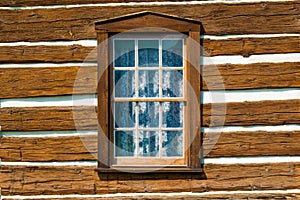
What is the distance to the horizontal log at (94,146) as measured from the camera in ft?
21.2

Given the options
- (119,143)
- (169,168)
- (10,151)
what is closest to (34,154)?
(10,151)

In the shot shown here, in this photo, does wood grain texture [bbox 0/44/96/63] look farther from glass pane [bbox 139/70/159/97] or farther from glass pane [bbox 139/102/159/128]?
glass pane [bbox 139/102/159/128]

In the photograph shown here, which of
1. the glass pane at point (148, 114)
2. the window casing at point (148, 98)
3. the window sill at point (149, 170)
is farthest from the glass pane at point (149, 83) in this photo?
the window sill at point (149, 170)

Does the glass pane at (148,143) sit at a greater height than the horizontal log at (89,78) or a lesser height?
lesser

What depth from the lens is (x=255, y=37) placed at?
21.3 ft

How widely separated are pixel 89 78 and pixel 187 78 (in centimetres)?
112

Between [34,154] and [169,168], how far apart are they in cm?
156

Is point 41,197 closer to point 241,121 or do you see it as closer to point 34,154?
point 34,154

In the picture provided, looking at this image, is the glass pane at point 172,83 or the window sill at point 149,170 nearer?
the window sill at point 149,170

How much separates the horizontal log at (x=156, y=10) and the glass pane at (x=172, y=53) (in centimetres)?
33

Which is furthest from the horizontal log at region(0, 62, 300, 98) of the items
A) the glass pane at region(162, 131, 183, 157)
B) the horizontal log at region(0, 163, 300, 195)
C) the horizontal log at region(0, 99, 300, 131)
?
the horizontal log at region(0, 163, 300, 195)

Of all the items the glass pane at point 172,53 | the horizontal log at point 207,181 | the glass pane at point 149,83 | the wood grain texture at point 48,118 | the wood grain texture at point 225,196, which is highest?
the glass pane at point 172,53

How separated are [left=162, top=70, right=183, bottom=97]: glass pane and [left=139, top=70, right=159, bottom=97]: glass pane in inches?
3.2

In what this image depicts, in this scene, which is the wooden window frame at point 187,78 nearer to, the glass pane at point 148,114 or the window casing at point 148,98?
the window casing at point 148,98
